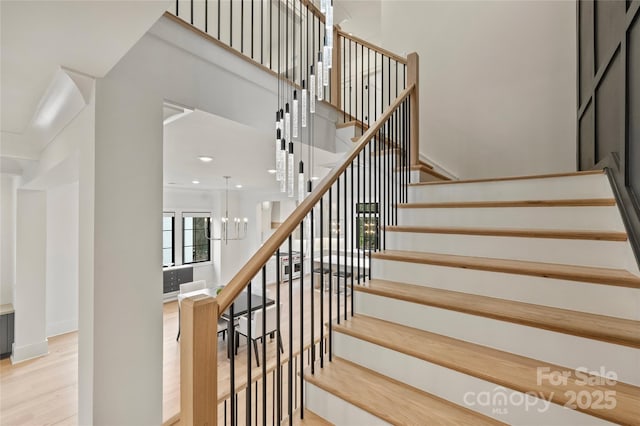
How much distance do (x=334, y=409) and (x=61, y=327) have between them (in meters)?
6.05

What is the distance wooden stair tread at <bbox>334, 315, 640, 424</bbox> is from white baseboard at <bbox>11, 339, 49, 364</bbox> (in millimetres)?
5189

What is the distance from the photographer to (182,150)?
10.5 ft

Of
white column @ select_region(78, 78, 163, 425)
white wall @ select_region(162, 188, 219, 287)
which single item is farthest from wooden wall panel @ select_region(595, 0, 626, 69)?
white wall @ select_region(162, 188, 219, 287)

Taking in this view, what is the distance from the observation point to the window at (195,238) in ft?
27.3

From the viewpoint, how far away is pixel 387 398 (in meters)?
1.36

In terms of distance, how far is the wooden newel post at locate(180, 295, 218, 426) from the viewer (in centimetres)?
98

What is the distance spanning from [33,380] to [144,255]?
394cm

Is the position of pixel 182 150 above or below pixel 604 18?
below

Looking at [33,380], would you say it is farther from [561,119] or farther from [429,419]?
[561,119]

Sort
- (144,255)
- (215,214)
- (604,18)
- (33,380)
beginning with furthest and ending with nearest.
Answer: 1. (215,214)
2. (33,380)
3. (604,18)
4. (144,255)

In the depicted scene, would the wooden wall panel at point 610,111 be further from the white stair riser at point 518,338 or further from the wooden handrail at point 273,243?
the wooden handrail at point 273,243

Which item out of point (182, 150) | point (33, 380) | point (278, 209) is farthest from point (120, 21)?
point (278, 209)

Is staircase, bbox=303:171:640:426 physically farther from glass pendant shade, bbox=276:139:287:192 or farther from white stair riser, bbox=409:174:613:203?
glass pendant shade, bbox=276:139:287:192

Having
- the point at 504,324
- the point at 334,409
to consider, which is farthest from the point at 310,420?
the point at 504,324
